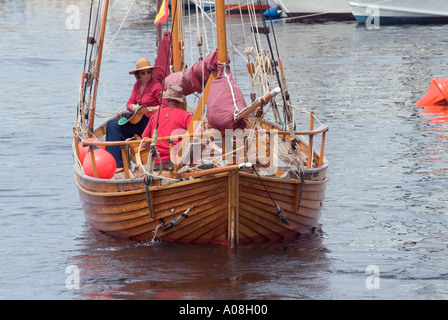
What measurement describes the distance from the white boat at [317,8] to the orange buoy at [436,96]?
2734cm

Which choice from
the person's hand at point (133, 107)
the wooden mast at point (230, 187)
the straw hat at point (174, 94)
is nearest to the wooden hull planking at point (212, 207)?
the wooden mast at point (230, 187)

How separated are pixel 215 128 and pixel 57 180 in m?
6.60

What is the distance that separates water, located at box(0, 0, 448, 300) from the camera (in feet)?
30.0

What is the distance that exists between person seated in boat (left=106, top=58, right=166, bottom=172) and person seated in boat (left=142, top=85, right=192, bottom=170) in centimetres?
114

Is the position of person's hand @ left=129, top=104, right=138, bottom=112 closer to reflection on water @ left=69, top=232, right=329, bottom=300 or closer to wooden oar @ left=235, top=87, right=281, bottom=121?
reflection on water @ left=69, top=232, right=329, bottom=300

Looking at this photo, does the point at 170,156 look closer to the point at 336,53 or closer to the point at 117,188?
the point at 117,188

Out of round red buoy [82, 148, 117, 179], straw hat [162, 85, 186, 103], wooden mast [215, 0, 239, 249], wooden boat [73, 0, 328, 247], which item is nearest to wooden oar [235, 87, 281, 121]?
wooden boat [73, 0, 328, 247]

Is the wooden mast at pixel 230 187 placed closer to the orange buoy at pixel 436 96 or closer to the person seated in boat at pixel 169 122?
the person seated in boat at pixel 169 122

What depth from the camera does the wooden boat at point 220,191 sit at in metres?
9.55

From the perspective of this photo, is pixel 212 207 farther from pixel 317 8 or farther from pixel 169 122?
pixel 317 8

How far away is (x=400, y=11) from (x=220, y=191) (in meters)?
37.3

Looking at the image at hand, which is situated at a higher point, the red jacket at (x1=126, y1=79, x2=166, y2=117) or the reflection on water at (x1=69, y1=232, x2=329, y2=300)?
the red jacket at (x1=126, y1=79, x2=166, y2=117)

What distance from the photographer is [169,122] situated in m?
10.4

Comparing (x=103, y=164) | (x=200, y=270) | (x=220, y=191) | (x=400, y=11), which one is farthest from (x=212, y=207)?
(x=400, y=11)
